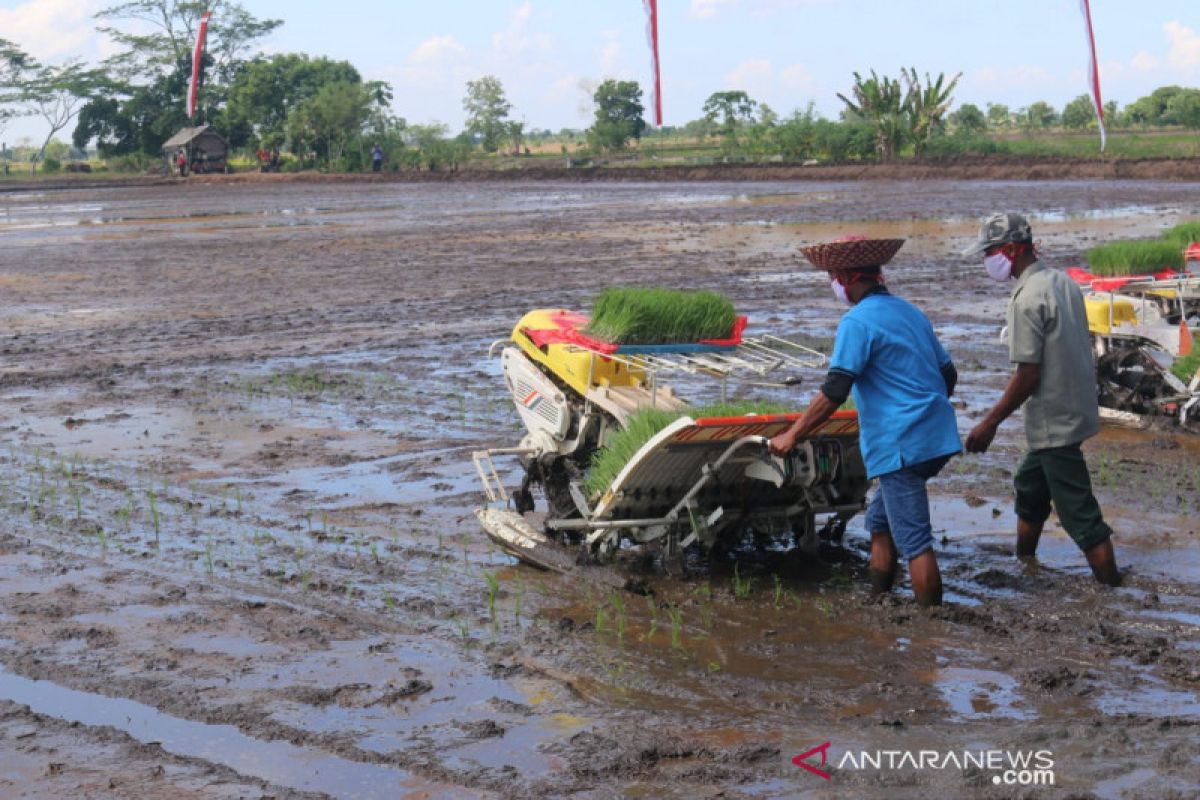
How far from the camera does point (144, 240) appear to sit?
29.4 meters

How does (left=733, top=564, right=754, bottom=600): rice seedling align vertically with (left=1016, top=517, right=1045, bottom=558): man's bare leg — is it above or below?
below

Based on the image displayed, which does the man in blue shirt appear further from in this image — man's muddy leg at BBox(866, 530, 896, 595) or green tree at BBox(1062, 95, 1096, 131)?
green tree at BBox(1062, 95, 1096, 131)

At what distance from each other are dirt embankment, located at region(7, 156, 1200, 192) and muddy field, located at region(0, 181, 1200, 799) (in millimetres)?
30988

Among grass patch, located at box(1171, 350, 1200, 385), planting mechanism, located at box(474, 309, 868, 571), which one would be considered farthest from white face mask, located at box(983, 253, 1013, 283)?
grass patch, located at box(1171, 350, 1200, 385)

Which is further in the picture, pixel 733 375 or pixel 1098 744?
pixel 733 375

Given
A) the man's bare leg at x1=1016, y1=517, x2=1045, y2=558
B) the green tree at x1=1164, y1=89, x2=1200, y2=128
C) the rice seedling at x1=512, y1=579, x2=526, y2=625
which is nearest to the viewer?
the rice seedling at x1=512, y1=579, x2=526, y2=625

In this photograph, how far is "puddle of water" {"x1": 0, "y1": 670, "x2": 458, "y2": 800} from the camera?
4621 millimetres

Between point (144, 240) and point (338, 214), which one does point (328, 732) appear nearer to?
point (144, 240)

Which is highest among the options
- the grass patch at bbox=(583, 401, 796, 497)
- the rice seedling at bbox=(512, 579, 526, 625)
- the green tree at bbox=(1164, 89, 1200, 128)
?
the green tree at bbox=(1164, 89, 1200, 128)

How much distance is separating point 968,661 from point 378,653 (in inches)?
92.0

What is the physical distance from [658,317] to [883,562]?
1.82 m

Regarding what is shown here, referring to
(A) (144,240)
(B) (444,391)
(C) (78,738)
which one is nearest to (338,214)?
(A) (144,240)

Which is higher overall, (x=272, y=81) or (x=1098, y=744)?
(x=272, y=81)

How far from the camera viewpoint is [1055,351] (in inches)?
243
